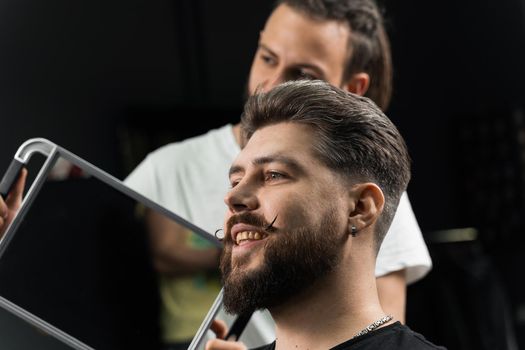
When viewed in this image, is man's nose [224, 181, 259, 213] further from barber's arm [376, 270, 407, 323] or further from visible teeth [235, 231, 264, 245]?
barber's arm [376, 270, 407, 323]

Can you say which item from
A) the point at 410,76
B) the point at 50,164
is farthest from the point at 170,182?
the point at 410,76

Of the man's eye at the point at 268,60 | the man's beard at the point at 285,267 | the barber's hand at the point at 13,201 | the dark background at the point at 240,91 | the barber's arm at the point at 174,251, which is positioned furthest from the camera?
the dark background at the point at 240,91

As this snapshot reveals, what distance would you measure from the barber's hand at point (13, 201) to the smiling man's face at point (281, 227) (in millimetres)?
393

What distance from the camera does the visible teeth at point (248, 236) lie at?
6.09 feet

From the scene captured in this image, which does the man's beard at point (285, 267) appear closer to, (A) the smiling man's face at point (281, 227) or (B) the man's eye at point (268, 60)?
(A) the smiling man's face at point (281, 227)

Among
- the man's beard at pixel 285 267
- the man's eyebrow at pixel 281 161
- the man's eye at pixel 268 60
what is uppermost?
the man's eye at pixel 268 60

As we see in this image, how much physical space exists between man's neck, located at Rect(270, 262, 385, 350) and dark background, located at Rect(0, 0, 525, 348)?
1.82 metres

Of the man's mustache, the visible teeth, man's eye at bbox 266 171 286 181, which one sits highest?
man's eye at bbox 266 171 286 181

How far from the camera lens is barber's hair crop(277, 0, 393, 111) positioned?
2520 mm

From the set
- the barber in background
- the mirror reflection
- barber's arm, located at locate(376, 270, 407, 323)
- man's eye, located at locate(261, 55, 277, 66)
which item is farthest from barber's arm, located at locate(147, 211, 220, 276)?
man's eye, located at locate(261, 55, 277, 66)

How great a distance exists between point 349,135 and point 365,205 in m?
0.13

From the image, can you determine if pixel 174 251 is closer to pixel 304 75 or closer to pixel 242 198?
pixel 242 198

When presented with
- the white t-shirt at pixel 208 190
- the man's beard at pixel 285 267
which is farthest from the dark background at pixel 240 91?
the man's beard at pixel 285 267

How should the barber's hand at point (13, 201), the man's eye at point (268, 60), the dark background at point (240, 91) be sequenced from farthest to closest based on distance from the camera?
the dark background at point (240, 91) → the man's eye at point (268, 60) → the barber's hand at point (13, 201)
